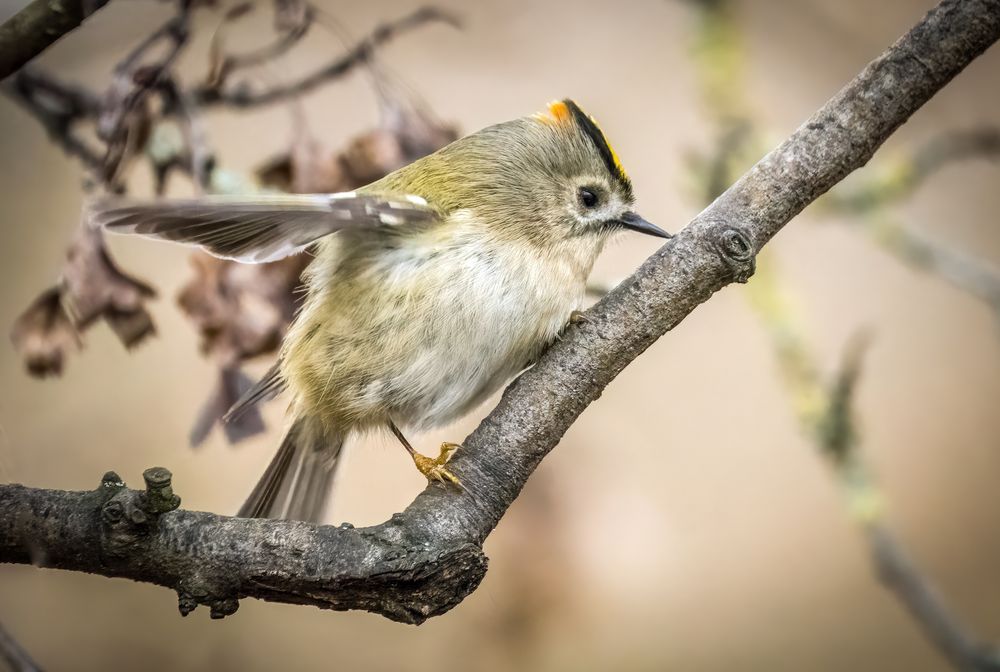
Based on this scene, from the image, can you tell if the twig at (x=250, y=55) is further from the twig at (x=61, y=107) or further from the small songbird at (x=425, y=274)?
the small songbird at (x=425, y=274)

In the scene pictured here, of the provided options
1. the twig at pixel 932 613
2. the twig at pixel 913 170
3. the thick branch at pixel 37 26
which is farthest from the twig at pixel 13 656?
the twig at pixel 913 170

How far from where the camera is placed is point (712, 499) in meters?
3.07

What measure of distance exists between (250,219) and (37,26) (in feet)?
1.15

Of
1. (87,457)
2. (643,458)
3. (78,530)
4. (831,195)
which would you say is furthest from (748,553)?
(78,530)

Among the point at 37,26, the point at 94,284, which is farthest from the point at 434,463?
the point at 37,26

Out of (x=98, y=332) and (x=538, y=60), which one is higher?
(x=538, y=60)

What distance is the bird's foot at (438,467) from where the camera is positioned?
1.25 metres

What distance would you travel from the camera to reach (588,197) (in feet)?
5.80

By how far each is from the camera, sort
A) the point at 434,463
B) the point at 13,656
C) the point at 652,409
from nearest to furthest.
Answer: the point at 13,656, the point at 434,463, the point at 652,409

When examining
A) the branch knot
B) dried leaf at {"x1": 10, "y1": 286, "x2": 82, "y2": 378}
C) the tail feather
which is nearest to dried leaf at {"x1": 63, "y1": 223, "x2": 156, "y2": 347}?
dried leaf at {"x1": 10, "y1": 286, "x2": 82, "y2": 378}

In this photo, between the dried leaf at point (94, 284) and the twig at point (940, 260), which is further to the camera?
the twig at point (940, 260)

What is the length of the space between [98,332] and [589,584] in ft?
5.24

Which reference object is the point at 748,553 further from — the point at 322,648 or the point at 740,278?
the point at 740,278

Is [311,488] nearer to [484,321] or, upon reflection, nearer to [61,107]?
[484,321]
